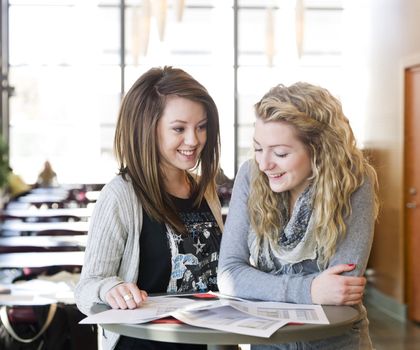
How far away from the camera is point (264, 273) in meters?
1.85

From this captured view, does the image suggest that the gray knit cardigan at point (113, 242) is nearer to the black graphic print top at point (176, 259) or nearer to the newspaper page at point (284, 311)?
the black graphic print top at point (176, 259)

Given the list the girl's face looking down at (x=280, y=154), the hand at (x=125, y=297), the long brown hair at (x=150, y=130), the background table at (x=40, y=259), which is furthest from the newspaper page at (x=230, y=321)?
the background table at (x=40, y=259)

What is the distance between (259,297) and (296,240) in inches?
7.0

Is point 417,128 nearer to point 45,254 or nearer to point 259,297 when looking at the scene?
point 45,254

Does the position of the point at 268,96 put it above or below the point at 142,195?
above

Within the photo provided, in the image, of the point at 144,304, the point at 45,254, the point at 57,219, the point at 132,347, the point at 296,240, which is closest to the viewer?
the point at 144,304

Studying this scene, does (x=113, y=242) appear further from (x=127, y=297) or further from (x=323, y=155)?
(x=323, y=155)

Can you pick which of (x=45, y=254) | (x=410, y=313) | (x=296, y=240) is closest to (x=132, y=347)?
(x=296, y=240)

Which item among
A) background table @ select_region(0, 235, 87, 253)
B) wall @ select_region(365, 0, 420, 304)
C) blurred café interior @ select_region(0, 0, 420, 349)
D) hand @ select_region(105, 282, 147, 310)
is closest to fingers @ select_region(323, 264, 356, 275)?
hand @ select_region(105, 282, 147, 310)

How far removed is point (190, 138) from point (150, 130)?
0.40ft

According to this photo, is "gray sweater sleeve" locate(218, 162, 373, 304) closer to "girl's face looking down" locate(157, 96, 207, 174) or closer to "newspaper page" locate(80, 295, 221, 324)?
"newspaper page" locate(80, 295, 221, 324)

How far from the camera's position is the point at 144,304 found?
1750 mm

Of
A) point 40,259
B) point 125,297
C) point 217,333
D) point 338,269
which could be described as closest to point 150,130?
point 125,297

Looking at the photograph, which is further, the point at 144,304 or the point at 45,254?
the point at 45,254
